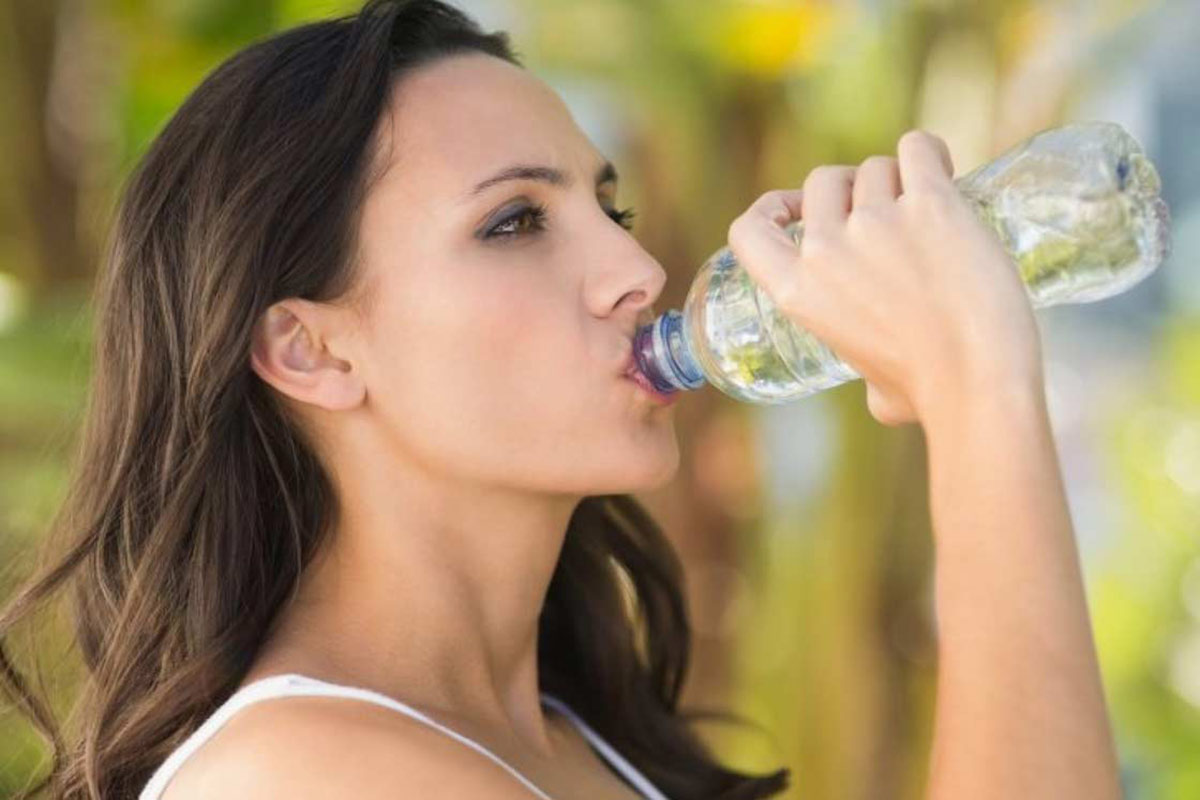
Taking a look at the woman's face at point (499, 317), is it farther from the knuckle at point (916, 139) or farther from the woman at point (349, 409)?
the knuckle at point (916, 139)

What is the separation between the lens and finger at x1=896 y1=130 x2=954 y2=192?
0.90 meters

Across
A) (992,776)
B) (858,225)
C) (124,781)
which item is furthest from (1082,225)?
(124,781)

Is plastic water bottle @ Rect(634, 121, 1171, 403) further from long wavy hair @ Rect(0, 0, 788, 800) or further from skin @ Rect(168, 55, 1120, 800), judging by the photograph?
long wavy hair @ Rect(0, 0, 788, 800)

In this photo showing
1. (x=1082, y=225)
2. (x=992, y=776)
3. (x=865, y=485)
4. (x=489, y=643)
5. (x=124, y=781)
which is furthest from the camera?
(x=865, y=485)

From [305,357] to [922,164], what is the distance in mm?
488

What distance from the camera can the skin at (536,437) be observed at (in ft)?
2.81

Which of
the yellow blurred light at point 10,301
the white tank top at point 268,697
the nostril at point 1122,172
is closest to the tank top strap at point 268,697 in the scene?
the white tank top at point 268,697

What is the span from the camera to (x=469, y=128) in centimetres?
119

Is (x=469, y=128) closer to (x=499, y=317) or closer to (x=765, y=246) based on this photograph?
(x=499, y=317)

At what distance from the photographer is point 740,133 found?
2396 mm

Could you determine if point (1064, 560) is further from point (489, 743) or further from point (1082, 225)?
point (489, 743)

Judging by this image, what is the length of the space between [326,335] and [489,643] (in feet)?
0.92

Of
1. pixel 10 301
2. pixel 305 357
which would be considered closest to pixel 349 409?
pixel 305 357

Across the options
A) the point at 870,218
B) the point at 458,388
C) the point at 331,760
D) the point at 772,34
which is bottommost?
the point at 331,760
